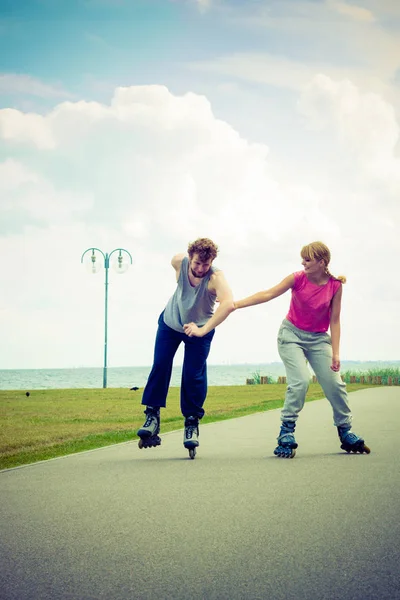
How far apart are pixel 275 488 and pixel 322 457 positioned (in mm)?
1883

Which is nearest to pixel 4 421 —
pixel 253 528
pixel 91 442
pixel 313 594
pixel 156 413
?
pixel 91 442

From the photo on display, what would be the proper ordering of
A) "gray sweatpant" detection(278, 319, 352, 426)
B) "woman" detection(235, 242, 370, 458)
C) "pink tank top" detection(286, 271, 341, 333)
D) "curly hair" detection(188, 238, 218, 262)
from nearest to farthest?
"curly hair" detection(188, 238, 218, 262) < "woman" detection(235, 242, 370, 458) < "pink tank top" detection(286, 271, 341, 333) < "gray sweatpant" detection(278, 319, 352, 426)

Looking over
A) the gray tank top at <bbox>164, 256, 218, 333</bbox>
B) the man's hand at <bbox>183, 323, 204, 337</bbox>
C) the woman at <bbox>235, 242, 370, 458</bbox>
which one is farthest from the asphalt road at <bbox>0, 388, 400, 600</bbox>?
the gray tank top at <bbox>164, 256, 218, 333</bbox>

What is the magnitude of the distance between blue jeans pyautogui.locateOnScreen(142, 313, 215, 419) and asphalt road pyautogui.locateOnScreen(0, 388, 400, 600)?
0.54 m

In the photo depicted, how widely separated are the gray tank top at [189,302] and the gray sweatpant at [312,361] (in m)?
0.89

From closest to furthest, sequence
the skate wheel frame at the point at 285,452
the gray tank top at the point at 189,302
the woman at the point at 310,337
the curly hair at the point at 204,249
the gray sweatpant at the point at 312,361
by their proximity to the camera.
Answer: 1. the curly hair at the point at 204,249
2. the gray tank top at the point at 189,302
3. the skate wheel frame at the point at 285,452
4. the woman at the point at 310,337
5. the gray sweatpant at the point at 312,361

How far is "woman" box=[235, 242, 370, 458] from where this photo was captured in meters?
7.27

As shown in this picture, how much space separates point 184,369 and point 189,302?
27.5 inches

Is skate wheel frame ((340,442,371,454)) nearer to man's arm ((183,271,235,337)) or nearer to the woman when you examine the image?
the woman

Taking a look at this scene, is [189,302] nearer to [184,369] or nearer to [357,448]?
[184,369]

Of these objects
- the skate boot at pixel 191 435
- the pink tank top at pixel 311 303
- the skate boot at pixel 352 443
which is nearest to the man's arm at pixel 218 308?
the pink tank top at pixel 311 303

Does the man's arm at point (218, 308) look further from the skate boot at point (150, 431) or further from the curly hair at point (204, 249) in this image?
the skate boot at point (150, 431)

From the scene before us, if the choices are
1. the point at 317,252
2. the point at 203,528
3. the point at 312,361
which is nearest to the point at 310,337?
the point at 312,361

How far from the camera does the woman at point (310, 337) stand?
23.9 ft
